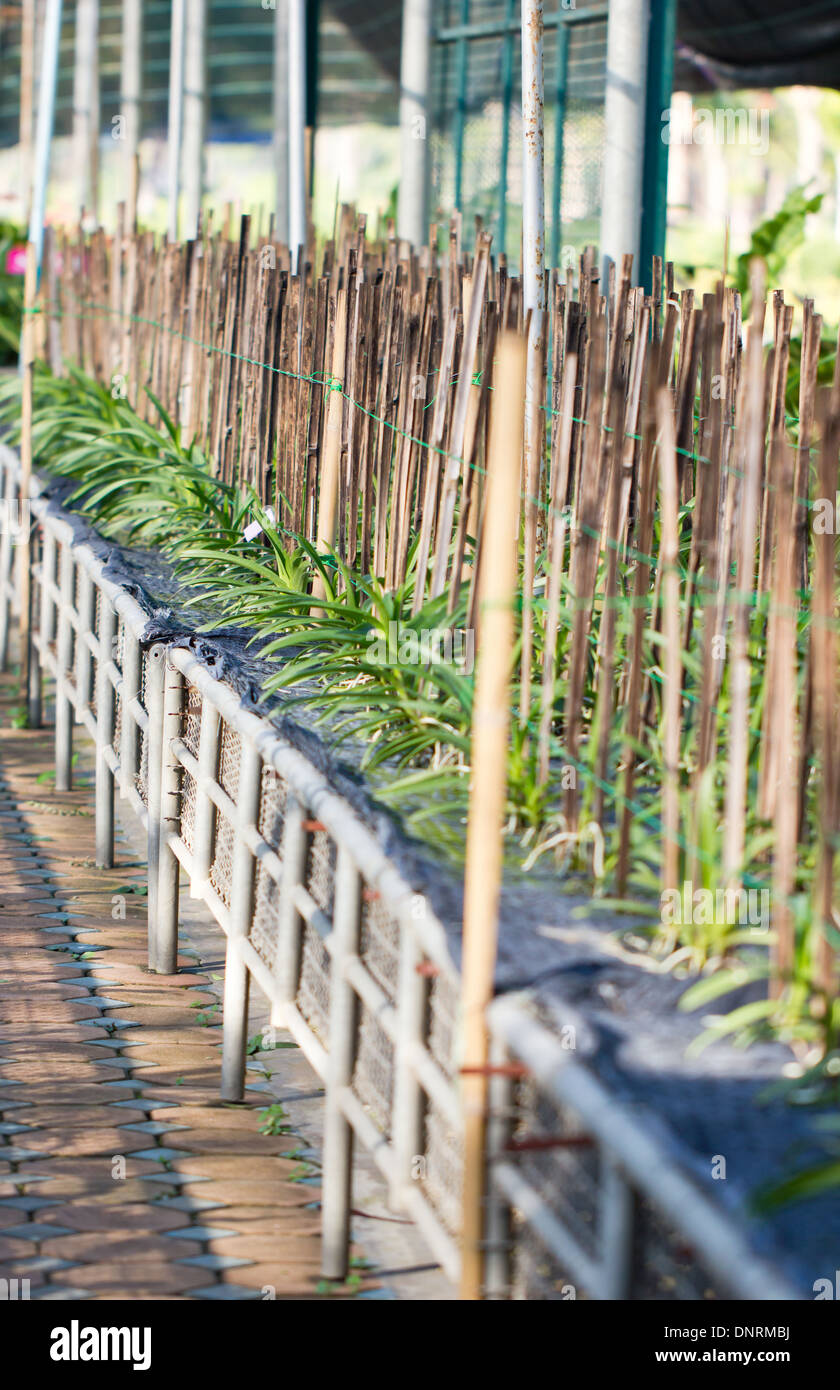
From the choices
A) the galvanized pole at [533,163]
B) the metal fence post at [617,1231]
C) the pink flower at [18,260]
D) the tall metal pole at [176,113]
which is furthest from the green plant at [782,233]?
the metal fence post at [617,1231]

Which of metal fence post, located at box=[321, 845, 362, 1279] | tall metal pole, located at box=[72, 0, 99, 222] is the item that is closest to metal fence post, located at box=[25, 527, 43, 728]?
metal fence post, located at box=[321, 845, 362, 1279]

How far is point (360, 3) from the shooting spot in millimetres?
13836

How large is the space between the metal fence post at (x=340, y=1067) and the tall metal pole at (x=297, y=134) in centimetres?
384

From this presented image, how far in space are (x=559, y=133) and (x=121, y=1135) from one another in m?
5.46

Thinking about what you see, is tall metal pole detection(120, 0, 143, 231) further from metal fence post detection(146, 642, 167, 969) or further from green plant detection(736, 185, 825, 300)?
metal fence post detection(146, 642, 167, 969)

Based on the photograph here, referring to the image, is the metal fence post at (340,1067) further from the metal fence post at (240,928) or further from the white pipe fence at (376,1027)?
the metal fence post at (240,928)

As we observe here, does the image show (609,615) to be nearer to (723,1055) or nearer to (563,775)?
(563,775)

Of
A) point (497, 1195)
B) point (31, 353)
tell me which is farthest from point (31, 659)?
point (497, 1195)

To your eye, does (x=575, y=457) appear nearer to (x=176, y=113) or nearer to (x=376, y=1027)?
(x=376, y=1027)

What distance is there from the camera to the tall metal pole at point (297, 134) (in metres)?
6.01

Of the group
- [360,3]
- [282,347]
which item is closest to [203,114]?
[360,3]

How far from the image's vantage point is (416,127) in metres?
8.77

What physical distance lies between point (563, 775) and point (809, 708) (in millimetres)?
441

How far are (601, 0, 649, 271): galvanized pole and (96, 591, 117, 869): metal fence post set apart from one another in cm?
273
